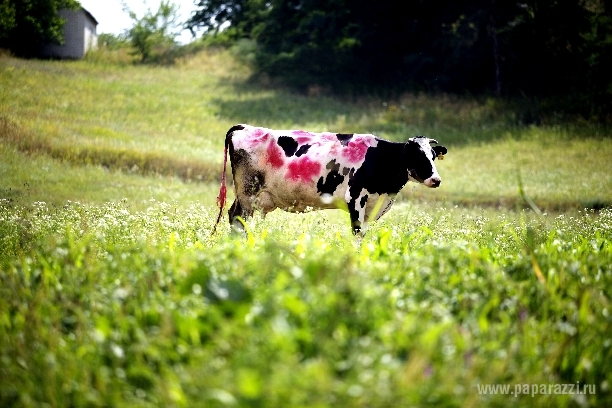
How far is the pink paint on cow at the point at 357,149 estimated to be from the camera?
10.2 metres

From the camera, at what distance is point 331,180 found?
10.3m

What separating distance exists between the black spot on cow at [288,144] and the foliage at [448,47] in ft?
84.9

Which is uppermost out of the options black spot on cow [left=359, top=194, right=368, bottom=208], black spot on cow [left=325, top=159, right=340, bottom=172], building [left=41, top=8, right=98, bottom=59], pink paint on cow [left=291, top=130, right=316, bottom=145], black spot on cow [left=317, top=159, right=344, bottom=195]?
building [left=41, top=8, right=98, bottom=59]

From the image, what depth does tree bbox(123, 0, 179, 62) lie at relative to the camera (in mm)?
46469

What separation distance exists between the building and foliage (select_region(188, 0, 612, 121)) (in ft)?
36.0

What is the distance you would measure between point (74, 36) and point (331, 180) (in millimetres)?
32426

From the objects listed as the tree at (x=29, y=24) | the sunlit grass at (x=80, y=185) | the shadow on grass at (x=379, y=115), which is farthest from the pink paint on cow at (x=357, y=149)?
the tree at (x=29, y=24)

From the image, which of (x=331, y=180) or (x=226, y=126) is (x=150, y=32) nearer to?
(x=226, y=126)

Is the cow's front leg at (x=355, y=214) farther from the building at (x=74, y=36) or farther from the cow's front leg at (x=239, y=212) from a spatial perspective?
the building at (x=74, y=36)

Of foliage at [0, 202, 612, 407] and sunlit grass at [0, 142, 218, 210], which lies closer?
foliage at [0, 202, 612, 407]

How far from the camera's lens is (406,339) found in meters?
3.72

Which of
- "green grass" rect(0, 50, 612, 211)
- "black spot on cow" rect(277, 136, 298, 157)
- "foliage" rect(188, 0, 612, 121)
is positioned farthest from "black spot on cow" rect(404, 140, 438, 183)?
"foliage" rect(188, 0, 612, 121)

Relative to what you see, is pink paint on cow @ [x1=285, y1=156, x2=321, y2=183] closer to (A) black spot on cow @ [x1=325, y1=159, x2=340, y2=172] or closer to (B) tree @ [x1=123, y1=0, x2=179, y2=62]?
(A) black spot on cow @ [x1=325, y1=159, x2=340, y2=172]

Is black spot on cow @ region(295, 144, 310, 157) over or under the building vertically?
under
